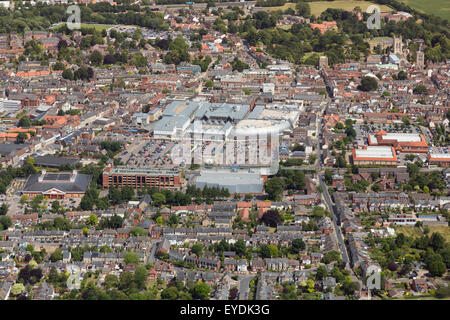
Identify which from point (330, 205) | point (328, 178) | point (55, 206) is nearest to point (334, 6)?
point (328, 178)

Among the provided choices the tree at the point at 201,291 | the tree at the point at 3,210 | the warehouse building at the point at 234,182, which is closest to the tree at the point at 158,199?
the warehouse building at the point at 234,182

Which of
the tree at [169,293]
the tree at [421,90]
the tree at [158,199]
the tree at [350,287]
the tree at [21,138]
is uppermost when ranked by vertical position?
the tree at [350,287]

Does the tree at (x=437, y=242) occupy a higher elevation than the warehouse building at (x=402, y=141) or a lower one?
higher

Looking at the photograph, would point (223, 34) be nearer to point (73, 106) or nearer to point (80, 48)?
point (80, 48)

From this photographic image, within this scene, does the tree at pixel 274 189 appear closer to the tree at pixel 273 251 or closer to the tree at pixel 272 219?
the tree at pixel 272 219

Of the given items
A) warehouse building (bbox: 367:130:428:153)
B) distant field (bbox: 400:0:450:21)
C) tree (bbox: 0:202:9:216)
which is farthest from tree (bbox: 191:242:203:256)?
distant field (bbox: 400:0:450:21)

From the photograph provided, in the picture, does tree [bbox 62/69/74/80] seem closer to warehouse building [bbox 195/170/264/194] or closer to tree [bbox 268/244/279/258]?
warehouse building [bbox 195/170/264/194]
